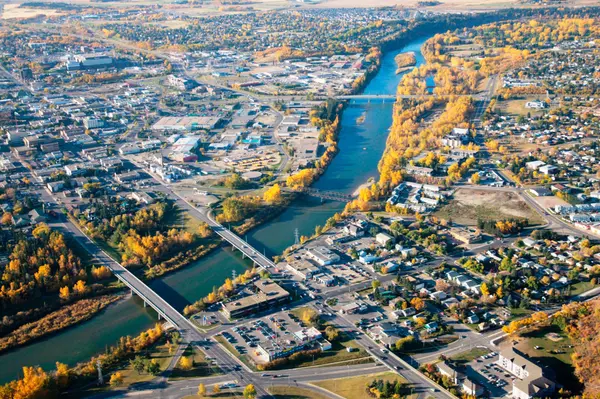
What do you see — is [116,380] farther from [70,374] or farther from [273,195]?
[273,195]

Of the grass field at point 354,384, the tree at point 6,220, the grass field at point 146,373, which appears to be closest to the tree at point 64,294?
the grass field at point 146,373

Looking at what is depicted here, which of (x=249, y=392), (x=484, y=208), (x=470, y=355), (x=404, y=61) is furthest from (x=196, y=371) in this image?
(x=404, y=61)

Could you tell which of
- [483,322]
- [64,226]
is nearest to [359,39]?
[64,226]

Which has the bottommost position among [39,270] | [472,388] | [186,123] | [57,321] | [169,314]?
[57,321]

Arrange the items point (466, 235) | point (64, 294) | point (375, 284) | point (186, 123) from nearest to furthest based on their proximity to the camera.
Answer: point (375, 284), point (64, 294), point (466, 235), point (186, 123)

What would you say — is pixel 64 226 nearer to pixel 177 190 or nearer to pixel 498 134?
pixel 177 190

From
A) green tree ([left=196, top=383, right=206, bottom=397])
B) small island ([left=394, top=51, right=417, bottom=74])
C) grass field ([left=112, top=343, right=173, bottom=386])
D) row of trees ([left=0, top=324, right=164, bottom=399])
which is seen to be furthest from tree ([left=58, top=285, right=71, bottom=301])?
small island ([left=394, top=51, right=417, bottom=74])

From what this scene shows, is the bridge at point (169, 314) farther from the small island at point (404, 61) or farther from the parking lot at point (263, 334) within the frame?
the small island at point (404, 61)
